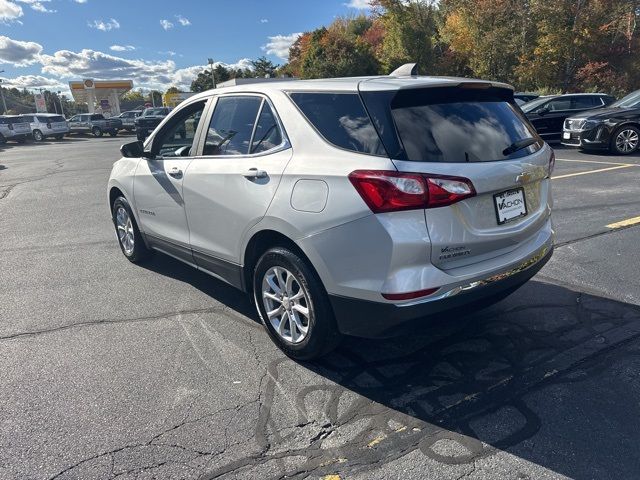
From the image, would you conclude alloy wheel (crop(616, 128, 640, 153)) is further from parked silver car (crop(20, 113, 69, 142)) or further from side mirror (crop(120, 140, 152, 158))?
parked silver car (crop(20, 113, 69, 142))

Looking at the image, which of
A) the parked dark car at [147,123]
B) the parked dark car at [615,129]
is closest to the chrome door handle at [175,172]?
the parked dark car at [615,129]

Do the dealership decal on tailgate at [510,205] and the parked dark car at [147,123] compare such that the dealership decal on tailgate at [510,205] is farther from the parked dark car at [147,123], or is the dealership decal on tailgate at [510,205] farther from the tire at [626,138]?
the parked dark car at [147,123]

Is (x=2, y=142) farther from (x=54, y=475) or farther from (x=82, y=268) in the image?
(x=54, y=475)

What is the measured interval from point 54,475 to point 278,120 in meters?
2.39

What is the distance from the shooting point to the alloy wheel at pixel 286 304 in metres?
3.12

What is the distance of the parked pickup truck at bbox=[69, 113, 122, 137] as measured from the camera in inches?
1411

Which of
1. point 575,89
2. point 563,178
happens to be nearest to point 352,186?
point 563,178

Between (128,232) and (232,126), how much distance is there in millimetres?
2340

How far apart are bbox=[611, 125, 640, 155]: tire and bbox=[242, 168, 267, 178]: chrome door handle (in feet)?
38.2

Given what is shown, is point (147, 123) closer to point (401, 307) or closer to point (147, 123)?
point (147, 123)

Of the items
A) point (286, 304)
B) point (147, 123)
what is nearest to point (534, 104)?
point (286, 304)

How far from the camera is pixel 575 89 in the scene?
2664cm

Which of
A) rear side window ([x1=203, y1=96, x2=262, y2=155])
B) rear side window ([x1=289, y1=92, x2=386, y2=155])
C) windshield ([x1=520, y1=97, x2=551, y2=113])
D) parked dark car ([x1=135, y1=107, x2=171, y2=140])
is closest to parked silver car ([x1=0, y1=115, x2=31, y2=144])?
parked dark car ([x1=135, y1=107, x2=171, y2=140])

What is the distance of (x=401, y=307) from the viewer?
2633mm
